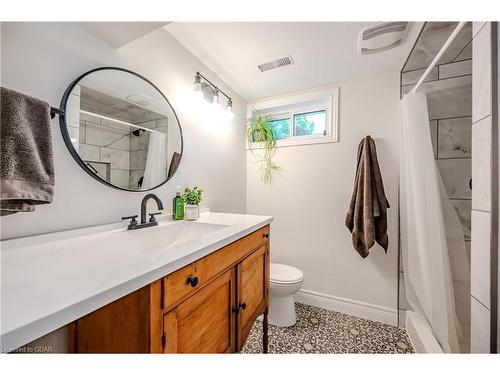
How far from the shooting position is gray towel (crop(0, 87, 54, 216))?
0.61 m

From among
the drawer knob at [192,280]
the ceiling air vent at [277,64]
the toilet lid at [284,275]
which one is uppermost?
the ceiling air vent at [277,64]

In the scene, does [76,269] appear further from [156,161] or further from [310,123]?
[310,123]

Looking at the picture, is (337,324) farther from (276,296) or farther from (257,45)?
(257,45)

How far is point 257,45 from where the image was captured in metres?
1.41

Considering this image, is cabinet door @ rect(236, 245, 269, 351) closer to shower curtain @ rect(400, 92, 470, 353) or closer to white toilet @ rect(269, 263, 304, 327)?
white toilet @ rect(269, 263, 304, 327)

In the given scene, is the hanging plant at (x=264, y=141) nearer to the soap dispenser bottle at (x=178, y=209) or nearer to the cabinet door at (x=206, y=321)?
the soap dispenser bottle at (x=178, y=209)

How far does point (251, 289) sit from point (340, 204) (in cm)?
119

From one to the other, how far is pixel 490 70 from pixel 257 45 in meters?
1.21

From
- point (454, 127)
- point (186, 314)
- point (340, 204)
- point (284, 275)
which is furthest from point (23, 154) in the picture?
point (454, 127)

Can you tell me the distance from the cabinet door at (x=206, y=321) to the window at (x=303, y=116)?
5.10 feet

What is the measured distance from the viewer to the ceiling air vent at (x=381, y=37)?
47.6 inches

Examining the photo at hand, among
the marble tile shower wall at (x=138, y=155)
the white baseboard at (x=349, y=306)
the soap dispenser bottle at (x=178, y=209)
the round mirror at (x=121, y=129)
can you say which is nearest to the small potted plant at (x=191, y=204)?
the soap dispenser bottle at (x=178, y=209)
